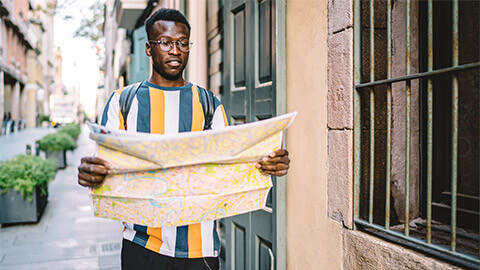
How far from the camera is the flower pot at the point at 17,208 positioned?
263 inches

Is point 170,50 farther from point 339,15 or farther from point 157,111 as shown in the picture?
point 339,15

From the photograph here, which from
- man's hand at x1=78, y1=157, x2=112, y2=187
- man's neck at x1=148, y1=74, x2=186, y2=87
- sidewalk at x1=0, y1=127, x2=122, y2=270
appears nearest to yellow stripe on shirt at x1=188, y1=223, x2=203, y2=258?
man's hand at x1=78, y1=157, x2=112, y2=187

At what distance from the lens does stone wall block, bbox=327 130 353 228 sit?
8.36 feet

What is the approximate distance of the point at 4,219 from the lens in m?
6.70

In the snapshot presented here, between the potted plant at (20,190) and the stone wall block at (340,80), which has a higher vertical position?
the stone wall block at (340,80)

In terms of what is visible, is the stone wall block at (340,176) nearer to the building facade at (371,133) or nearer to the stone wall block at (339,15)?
the building facade at (371,133)

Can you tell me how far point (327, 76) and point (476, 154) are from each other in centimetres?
98

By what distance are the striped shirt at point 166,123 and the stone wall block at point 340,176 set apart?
848 mm

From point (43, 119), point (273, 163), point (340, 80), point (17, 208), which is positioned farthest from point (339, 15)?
point (43, 119)

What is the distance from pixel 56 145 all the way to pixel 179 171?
41.8 feet

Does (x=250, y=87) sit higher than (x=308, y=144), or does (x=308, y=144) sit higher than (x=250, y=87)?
(x=250, y=87)

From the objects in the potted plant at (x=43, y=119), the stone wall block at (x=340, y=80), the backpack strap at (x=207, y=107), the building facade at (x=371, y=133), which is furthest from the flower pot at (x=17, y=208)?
the potted plant at (x=43, y=119)

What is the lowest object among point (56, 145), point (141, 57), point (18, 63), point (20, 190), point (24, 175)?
point (20, 190)

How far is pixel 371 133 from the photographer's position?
2.47 m
